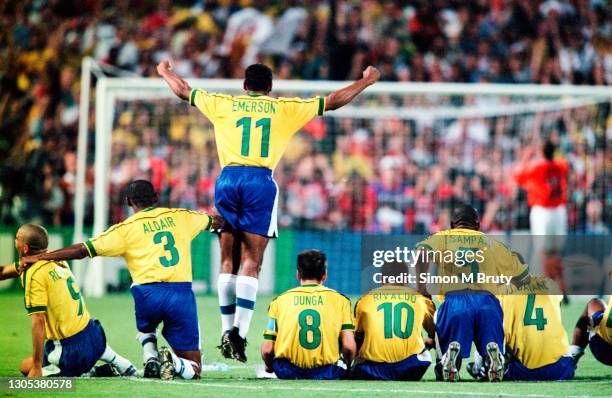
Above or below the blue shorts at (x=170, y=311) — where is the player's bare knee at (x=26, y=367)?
below

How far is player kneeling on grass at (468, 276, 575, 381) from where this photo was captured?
7926 mm

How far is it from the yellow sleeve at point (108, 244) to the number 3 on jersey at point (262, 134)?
4.29ft

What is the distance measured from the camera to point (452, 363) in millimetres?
7812

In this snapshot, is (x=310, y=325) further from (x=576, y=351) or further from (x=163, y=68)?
(x=163, y=68)

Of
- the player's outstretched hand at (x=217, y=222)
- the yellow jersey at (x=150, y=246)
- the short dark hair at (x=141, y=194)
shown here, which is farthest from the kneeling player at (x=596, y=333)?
the short dark hair at (x=141, y=194)

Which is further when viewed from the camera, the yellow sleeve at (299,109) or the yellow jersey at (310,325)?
the yellow sleeve at (299,109)

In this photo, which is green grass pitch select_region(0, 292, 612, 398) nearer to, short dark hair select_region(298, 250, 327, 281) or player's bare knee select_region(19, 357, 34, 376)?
player's bare knee select_region(19, 357, 34, 376)

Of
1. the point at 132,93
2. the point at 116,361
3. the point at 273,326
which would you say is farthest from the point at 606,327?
the point at 132,93

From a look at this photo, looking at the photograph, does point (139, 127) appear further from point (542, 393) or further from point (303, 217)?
point (542, 393)

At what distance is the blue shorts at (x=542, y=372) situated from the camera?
795cm

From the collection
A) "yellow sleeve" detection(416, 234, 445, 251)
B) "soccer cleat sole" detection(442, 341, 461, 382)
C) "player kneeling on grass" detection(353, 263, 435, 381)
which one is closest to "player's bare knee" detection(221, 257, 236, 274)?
"player kneeling on grass" detection(353, 263, 435, 381)

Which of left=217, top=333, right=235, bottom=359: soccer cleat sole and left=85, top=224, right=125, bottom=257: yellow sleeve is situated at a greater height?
left=85, top=224, right=125, bottom=257: yellow sleeve

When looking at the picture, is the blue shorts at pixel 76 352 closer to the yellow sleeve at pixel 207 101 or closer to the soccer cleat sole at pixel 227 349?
the soccer cleat sole at pixel 227 349

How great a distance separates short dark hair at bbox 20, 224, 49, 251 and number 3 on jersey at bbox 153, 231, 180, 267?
78 cm
